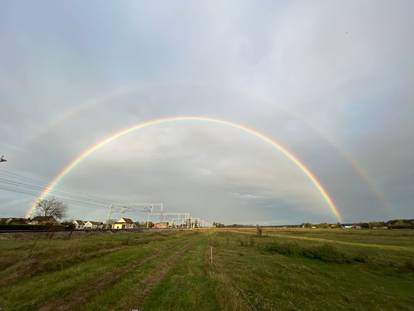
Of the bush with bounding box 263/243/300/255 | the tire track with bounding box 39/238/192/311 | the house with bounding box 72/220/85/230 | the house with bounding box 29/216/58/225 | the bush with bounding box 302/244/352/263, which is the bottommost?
the tire track with bounding box 39/238/192/311

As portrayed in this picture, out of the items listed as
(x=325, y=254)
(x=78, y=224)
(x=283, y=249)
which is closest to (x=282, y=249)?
(x=283, y=249)

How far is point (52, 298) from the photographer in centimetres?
1250

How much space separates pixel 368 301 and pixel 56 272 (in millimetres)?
19901

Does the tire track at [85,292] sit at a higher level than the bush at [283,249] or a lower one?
lower

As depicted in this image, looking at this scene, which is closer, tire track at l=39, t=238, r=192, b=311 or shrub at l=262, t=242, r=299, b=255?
tire track at l=39, t=238, r=192, b=311

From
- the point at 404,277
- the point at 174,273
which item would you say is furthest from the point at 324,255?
the point at 174,273

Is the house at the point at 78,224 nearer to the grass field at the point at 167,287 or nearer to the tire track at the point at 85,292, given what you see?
the grass field at the point at 167,287

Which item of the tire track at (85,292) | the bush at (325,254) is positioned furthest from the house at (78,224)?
the tire track at (85,292)

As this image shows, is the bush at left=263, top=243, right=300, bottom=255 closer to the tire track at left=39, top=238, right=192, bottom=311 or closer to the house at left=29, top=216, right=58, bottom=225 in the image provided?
the tire track at left=39, top=238, right=192, bottom=311

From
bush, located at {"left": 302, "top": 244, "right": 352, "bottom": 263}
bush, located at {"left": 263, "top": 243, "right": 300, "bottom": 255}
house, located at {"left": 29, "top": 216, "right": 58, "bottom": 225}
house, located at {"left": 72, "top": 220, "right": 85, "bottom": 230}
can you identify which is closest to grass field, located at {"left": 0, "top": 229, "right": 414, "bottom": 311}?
bush, located at {"left": 302, "top": 244, "right": 352, "bottom": 263}

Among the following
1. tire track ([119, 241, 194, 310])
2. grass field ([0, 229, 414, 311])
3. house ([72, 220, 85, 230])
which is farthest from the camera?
house ([72, 220, 85, 230])

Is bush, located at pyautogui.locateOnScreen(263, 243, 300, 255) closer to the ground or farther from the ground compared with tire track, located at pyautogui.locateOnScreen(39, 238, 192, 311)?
farther from the ground

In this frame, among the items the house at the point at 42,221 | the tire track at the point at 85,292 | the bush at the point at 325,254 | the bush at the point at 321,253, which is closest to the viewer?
the tire track at the point at 85,292

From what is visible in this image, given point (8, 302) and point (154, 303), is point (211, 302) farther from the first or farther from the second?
point (8, 302)
